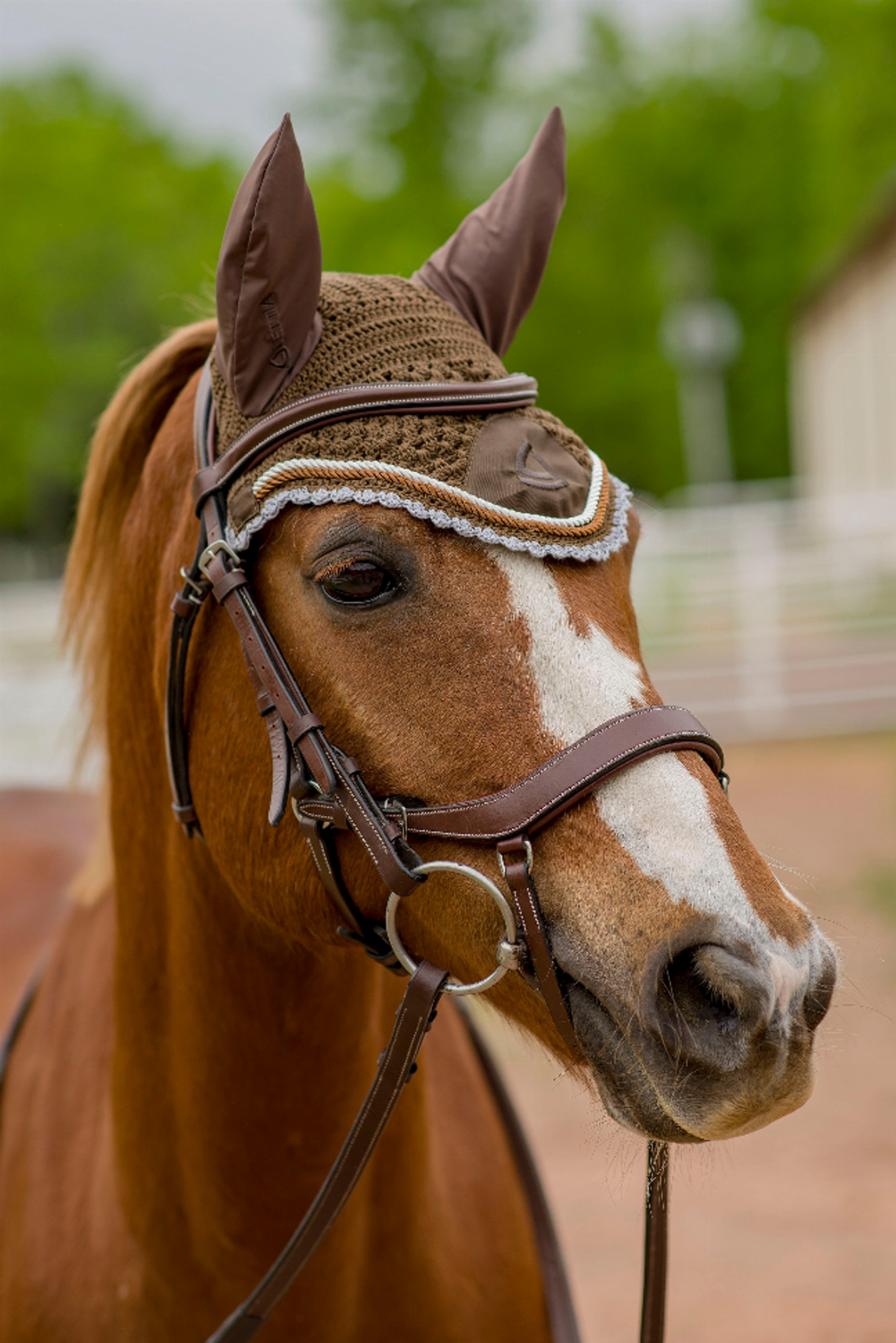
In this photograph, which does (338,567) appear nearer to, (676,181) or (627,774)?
(627,774)

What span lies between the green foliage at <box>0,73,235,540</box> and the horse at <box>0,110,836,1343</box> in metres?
24.2

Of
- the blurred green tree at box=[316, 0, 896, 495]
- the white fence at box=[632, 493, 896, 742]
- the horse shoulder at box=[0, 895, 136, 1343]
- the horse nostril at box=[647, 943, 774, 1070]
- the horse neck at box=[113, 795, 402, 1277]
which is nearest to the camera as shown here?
the horse nostril at box=[647, 943, 774, 1070]

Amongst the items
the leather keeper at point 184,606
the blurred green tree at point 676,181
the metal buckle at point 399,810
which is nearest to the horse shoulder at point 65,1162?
the leather keeper at point 184,606

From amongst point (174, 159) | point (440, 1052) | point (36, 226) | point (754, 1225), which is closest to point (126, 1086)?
point (440, 1052)

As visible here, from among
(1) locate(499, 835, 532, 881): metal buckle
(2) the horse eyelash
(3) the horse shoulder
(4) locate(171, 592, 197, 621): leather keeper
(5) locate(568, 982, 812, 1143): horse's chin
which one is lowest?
(3) the horse shoulder

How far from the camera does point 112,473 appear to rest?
2055 mm

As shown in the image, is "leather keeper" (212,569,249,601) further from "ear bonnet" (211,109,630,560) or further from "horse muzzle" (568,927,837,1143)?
"horse muzzle" (568,927,837,1143)

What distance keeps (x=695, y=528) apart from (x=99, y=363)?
15.7 meters

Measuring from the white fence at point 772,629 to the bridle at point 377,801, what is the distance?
31.6ft

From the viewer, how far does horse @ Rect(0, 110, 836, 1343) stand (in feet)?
4.42

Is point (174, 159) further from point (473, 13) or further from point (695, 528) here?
point (695, 528)

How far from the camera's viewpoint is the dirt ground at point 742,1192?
12.0 ft

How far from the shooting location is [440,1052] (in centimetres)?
241

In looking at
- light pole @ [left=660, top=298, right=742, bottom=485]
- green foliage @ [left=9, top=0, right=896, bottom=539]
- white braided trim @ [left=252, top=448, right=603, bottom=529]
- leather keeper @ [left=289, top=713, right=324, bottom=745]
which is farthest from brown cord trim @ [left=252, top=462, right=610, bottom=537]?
light pole @ [left=660, top=298, right=742, bottom=485]
